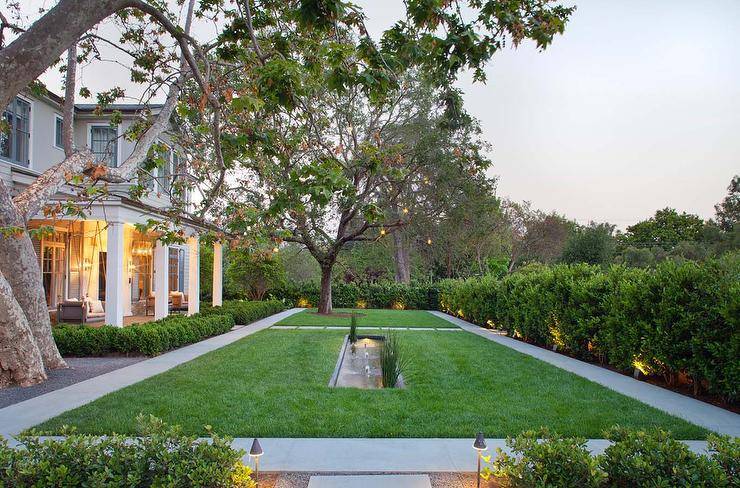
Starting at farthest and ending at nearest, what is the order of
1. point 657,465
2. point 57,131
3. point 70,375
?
point 57,131
point 70,375
point 657,465

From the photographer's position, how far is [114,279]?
36.0 feet

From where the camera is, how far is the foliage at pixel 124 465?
9.19ft

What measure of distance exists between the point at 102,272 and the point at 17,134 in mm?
6345

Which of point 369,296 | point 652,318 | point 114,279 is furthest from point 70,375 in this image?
point 369,296

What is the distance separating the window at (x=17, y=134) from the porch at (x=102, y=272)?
6.68 feet

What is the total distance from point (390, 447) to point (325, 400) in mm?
1773

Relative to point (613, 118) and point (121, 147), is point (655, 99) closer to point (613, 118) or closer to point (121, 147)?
point (613, 118)

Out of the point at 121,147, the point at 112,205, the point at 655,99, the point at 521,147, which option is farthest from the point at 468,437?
the point at 521,147

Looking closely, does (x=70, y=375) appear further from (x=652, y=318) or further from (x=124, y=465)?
(x=652, y=318)

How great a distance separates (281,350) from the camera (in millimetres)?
10219

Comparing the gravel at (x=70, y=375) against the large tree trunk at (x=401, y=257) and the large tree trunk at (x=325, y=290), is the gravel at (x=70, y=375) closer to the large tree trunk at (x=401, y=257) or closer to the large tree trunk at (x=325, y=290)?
the large tree trunk at (x=325, y=290)

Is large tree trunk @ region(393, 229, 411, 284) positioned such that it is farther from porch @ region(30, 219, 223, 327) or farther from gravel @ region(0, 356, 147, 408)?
gravel @ region(0, 356, 147, 408)

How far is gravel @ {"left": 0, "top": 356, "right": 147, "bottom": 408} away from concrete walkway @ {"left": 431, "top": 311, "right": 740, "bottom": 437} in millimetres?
7931

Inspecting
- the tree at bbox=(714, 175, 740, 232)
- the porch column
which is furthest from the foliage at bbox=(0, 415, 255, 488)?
the tree at bbox=(714, 175, 740, 232)
